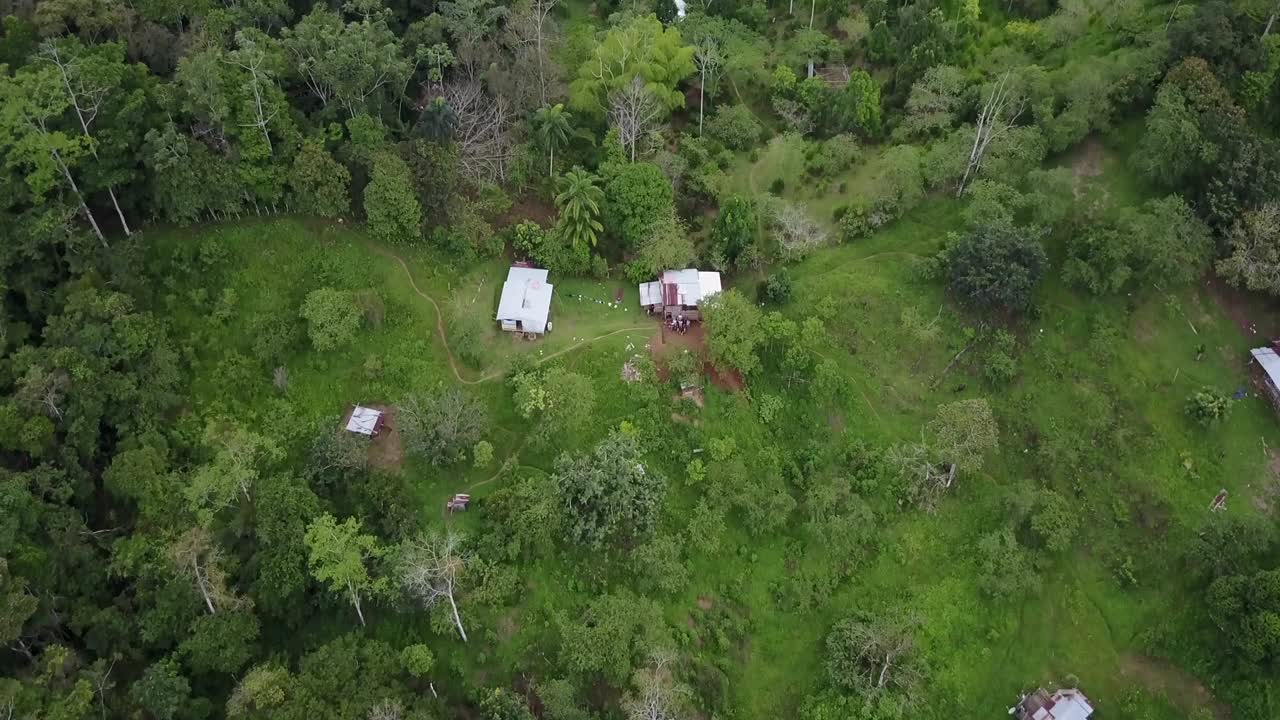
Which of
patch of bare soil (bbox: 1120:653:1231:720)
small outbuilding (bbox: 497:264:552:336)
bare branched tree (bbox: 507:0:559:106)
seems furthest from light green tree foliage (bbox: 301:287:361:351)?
patch of bare soil (bbox: 1120:653:1231:720)

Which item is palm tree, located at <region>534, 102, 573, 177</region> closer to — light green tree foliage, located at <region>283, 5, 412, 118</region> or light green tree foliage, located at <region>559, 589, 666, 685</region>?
light green tree foliage, located at <region>283, 5, 412, 118</region>

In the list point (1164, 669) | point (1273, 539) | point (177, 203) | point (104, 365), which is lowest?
point (1164, 669)

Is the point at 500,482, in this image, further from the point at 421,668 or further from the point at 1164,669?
the point at 1164,669

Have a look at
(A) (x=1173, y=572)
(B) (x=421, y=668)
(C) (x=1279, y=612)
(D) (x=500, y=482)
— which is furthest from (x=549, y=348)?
(C) (x=1279, y=612)

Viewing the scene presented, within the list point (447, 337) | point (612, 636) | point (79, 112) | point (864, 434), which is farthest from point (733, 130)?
point (79, 112)

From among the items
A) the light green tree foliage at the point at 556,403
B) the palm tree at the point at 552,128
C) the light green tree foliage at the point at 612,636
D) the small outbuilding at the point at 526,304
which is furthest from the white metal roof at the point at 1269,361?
the palm tree at the point at 552,128
